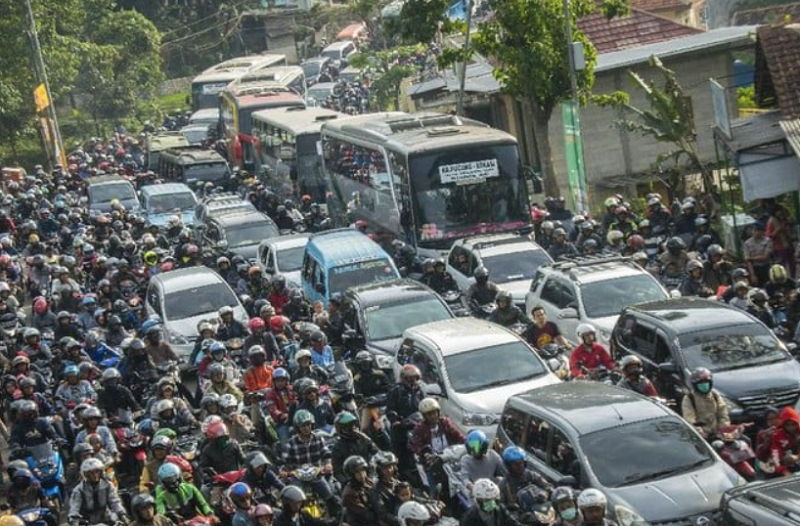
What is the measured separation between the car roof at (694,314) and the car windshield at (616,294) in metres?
1.95

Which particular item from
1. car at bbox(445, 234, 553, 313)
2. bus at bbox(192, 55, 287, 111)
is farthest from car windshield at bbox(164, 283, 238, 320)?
bus at bbox(192, 55, 287, 111)

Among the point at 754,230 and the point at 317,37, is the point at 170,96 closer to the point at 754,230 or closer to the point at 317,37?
the point at 317,37

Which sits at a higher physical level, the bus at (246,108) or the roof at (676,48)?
the roof at (676,48)

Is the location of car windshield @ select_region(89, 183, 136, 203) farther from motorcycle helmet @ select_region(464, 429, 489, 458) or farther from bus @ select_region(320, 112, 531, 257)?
motorcycle helmet @ select_region(464, 429, 489, 458)

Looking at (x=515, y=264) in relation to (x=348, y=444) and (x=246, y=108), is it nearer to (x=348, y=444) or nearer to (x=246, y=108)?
(x=348, y=444)

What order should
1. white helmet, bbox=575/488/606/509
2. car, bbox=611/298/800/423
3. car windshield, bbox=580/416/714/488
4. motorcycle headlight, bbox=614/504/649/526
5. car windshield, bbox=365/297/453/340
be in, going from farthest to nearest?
car windshield, bbox=365/297/453/340 → car, bbox=611/298/800/423 → car windshield, bbox=580/416/714/488 → motorcycle headlight, bbox=614/504/649/526 → white helmet, bbox=575/488/606/509

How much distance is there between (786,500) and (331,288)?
13.9 metres

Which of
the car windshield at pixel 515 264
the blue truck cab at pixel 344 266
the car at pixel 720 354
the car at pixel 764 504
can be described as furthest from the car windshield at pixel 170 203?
the car at pixel 764 504

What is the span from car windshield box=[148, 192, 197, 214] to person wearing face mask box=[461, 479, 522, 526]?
24.4 m

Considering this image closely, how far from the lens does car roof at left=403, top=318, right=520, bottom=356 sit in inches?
675

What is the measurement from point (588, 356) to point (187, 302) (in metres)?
8.30

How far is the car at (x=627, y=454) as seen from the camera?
12.4 meters

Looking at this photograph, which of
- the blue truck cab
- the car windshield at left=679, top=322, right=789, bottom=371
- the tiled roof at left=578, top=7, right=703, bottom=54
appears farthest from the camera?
the tiled roof at left=578, top=7, right=703, bottom=54

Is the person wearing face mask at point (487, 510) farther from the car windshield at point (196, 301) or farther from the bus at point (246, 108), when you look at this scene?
the bus at point (246, 108)
